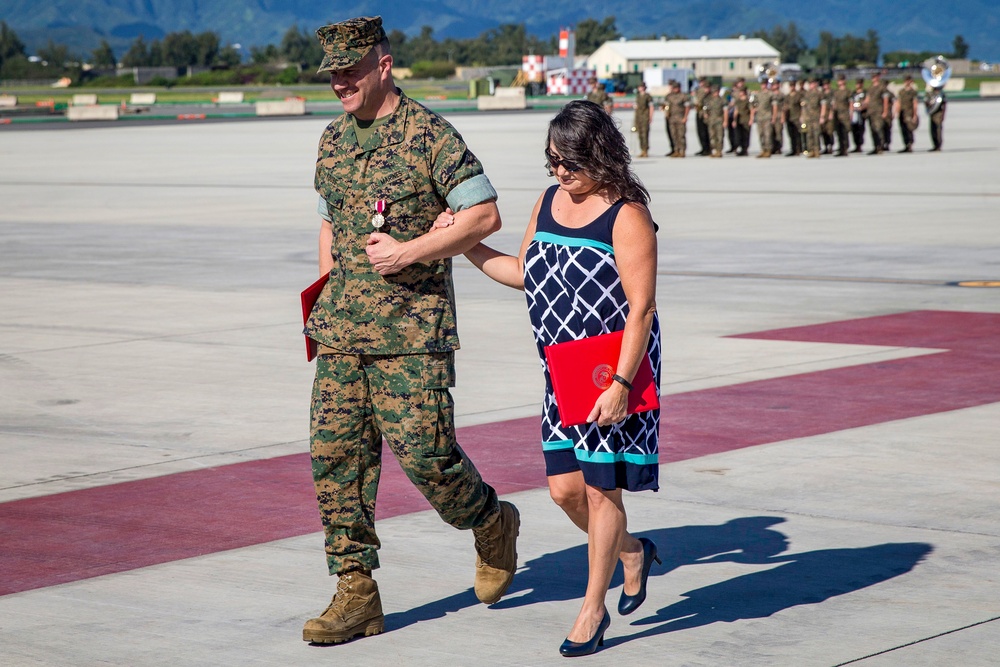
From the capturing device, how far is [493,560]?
4969mm

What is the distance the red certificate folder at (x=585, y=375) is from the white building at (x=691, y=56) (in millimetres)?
164714

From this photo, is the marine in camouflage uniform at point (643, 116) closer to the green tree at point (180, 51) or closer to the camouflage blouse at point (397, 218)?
the camouflage blouse at point (397, 218)

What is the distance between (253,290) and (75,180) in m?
18.1

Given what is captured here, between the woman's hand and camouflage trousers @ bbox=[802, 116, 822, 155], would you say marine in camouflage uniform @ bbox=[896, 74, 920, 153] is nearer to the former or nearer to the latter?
camouflage trousers @ bbox=[802, 116, 822, 155]

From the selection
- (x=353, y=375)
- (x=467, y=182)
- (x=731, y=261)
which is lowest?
(x=731, y=261)

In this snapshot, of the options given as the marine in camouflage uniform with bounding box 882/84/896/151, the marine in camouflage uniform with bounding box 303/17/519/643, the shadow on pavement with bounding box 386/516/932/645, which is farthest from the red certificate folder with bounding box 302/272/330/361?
the marine in camouflage uniform with bounding box 882/84/896/151

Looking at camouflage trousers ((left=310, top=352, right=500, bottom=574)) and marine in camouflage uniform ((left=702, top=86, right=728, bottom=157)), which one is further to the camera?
marine in camouflage uniform ((left=702, top=86, right=728, bottom=157))

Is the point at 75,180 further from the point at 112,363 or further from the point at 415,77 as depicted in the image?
the point at 415,77

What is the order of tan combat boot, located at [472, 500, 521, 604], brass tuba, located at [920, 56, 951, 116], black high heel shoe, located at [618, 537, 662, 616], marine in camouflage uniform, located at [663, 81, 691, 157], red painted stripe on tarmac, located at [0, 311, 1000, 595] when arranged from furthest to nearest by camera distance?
1. brass tuba, located at [920, 56, 951, 116]
2. marine in camouflage uniform, located at [663, 81, 691, 157]
3. red painted stripe on tarmac, located at [0, 311, 1000, 595]
4. tan combat boot, located at [472, 500, 521, 604]
5. black high heel shoe, located at [618, 537, 662, 616]

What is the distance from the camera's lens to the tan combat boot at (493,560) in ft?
16.3

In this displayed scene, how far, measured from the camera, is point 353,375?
4711 mm

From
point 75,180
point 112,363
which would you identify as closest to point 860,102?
point 75,180

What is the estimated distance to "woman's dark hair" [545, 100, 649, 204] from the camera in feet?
14.6

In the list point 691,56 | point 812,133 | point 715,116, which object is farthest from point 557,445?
point 691,56
